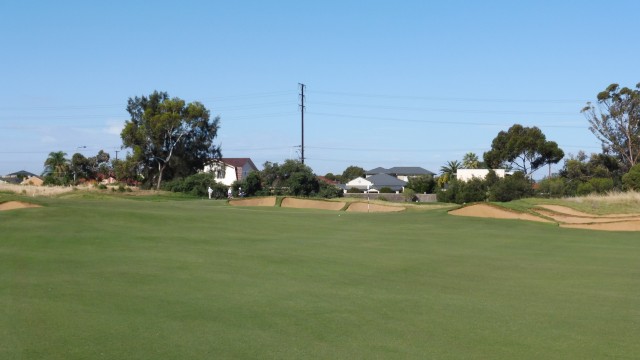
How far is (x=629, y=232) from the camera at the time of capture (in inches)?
1005

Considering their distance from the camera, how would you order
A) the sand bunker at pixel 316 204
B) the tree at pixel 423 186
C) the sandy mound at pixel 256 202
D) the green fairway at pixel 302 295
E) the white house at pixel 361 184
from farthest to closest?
the white house at pixel 361 184, the tree at pixel 423 186, the sandy mound at pixel 256 202, the sand bunker at pixel 316 204, the green fairway at pixel 302 295

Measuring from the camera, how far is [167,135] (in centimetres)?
8138

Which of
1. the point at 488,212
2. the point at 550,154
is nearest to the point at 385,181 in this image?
the point at 550,154

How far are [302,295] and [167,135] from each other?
73329 millimetres

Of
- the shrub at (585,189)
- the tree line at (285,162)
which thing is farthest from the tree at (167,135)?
the shrub at (585,189)

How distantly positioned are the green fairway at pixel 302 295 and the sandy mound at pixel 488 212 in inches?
332

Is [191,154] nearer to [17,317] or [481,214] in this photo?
[481,214]

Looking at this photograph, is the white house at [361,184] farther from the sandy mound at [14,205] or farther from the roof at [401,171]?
the sandy mound at [14,205]

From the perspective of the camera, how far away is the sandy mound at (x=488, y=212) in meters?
29.6

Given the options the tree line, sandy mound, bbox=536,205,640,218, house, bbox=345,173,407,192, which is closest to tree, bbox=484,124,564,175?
the tree line

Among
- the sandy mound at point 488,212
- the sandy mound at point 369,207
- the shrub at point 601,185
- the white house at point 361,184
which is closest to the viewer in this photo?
the sandy mound at point 488,212

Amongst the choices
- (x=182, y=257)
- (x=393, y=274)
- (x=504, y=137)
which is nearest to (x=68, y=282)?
(x=182, y=257)

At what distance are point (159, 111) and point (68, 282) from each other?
238ft

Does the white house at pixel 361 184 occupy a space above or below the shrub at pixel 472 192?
above
